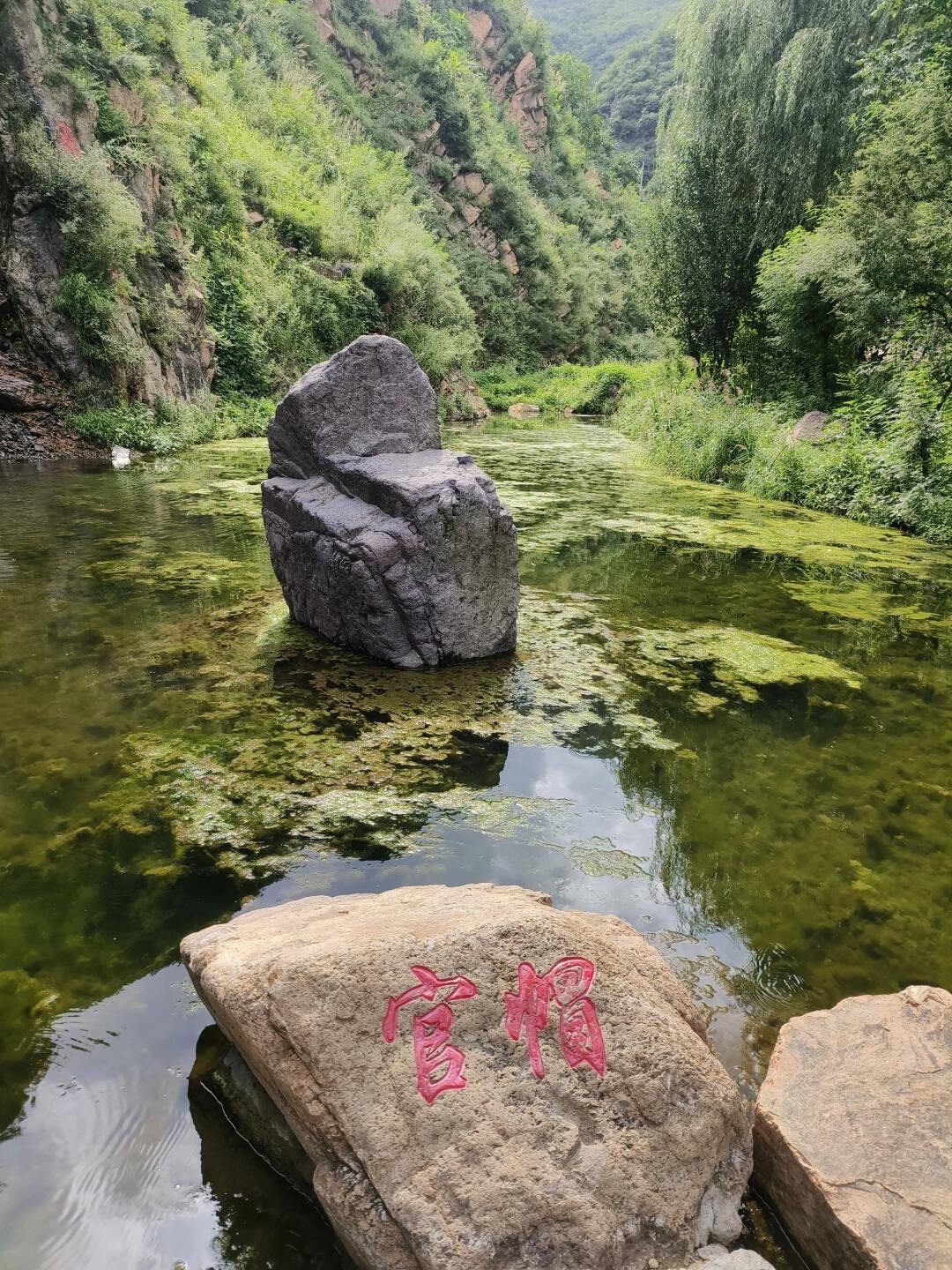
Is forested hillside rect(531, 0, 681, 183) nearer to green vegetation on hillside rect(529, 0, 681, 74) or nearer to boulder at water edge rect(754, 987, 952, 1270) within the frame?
green vegetation on hillside rect(529, 0, 681, 74)

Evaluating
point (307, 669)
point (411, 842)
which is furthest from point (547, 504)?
point (411, 842)

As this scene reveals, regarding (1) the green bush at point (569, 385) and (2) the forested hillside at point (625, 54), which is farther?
(2) the forested hillside at point (625, 54)

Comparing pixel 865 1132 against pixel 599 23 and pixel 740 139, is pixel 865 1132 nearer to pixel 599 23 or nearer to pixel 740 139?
pixel 740 139

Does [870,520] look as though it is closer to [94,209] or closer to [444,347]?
[94,209]

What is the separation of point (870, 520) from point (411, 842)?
8401mm

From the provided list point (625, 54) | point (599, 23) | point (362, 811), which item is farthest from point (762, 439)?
point (599, 23)

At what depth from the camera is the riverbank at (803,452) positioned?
873 cm

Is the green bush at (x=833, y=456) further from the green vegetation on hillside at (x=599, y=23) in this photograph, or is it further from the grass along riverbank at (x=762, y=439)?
the green vegetation on hillside at (x=599, y=23)

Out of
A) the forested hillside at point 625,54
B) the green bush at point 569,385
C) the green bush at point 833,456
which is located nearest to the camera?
the green bush at point 833,456

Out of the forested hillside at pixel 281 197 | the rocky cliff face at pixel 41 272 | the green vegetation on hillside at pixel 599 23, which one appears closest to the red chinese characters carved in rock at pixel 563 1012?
the rocky cliff face at pixel 41 272

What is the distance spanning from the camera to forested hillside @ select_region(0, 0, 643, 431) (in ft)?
43.9

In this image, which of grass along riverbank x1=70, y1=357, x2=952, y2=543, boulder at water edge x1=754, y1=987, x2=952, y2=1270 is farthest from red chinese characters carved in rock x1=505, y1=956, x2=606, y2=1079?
grass along riverbank x1=70, y1=357, x2=952, y2=543

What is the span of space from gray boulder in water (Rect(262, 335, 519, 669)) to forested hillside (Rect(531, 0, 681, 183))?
56.5 metres

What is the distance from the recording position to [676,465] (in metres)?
13.4
